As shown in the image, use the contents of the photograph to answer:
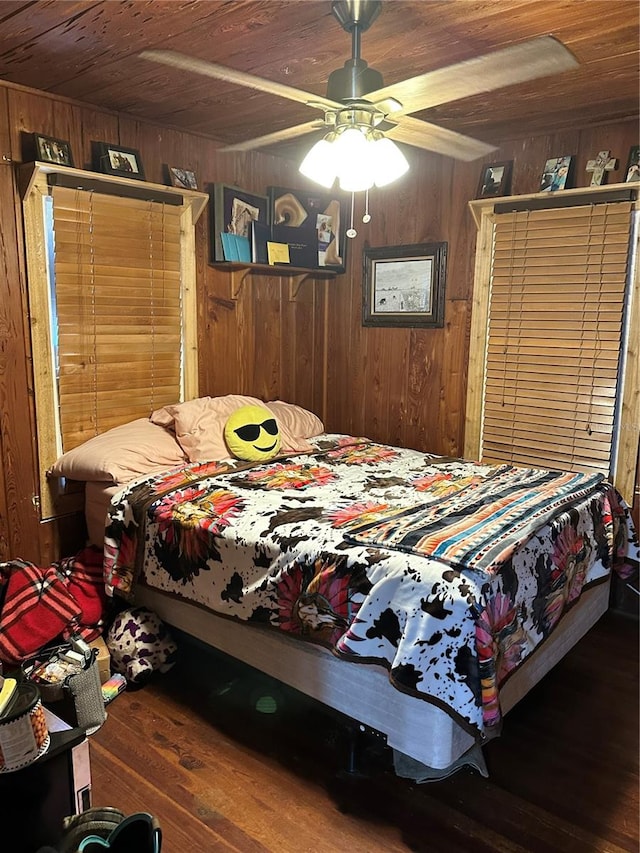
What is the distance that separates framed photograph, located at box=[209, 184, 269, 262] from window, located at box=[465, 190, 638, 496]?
4.38 feet

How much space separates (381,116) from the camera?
2051 mm

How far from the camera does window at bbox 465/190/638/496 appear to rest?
3.20m

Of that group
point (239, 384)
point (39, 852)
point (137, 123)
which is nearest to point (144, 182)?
point (137, 123)

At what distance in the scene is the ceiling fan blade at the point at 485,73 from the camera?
5.30 ft

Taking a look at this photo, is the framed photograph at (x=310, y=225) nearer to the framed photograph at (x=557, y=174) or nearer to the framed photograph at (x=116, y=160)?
the framed photograph at (x=116, y=160)

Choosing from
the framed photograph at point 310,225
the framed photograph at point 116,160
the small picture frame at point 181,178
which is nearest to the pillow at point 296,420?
the framed photograph at point 310,225

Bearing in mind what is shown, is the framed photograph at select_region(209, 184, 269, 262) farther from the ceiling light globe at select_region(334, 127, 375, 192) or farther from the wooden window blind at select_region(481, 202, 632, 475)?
the ceiling light globe at select_region(334, 127, 375, 192)

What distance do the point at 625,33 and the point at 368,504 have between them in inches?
73.7

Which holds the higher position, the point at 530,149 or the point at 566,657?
the point at 530,149

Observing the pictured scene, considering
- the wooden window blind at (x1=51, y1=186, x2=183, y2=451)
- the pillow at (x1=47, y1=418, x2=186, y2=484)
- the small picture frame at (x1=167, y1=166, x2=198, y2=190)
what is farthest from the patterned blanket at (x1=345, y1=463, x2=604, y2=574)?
the small picture frame at (x1=167, y1=166, x2=198, y2=190)

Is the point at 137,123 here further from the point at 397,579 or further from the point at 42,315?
the point at 397,579

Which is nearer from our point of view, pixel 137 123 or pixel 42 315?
pixel 42 315

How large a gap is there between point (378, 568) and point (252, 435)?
144 cm

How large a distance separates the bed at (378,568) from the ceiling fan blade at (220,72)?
1.39m
